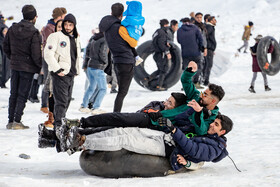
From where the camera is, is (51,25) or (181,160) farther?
(51,25)

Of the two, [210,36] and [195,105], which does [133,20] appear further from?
[210,36]

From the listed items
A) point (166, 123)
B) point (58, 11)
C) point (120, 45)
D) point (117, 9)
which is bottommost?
point (166, 123)

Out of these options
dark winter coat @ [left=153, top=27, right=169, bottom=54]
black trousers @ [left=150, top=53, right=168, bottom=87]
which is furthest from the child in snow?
black trousers @ [left=150, top=53, right=168, bottom=87]

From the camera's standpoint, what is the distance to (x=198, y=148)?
4.18 m

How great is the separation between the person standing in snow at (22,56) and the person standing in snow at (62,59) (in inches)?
19.2

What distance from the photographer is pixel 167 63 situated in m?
11.7

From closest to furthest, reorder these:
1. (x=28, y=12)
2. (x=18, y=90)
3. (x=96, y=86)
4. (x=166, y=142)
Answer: (x=166, y=142) → (x=28, y=12) → (x=18, y=90) → (x=96, y=86)

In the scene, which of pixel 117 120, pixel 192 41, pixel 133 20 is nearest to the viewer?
pixel 117 120

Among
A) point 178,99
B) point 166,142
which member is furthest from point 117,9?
point 166,142

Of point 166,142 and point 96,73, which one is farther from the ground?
point 166,142

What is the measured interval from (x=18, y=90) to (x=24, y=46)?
0.63 m

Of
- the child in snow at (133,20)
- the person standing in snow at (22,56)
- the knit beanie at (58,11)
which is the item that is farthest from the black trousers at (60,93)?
the knit beanie at (58,11)

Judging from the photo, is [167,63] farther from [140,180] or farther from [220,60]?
[140,180]

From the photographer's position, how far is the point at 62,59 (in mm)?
6102
